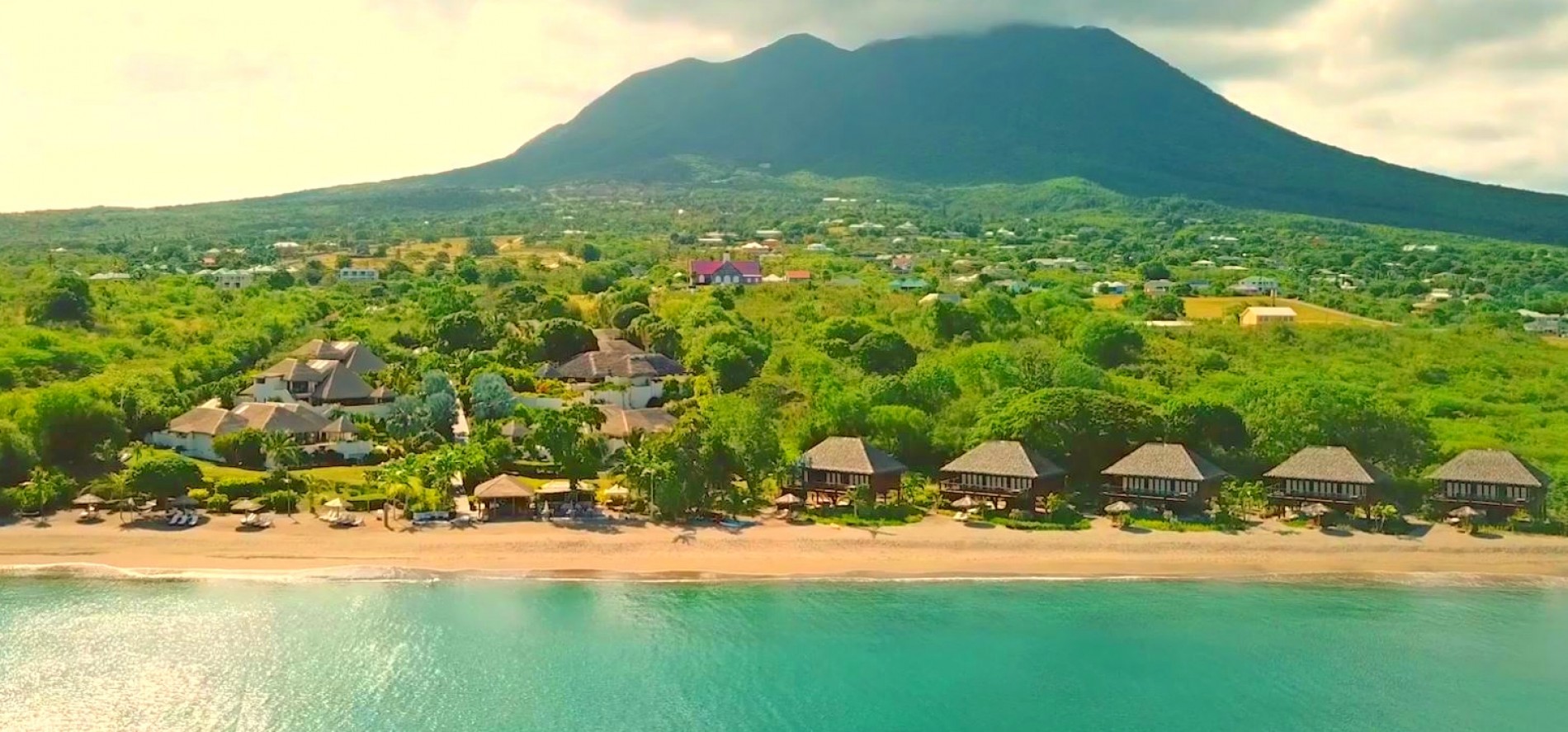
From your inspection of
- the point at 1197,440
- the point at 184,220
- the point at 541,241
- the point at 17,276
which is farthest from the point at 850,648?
the point at 184,220

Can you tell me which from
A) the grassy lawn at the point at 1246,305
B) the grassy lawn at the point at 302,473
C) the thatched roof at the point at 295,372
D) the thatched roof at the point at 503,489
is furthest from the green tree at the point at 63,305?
the grassy lawn at the point at 1246,305

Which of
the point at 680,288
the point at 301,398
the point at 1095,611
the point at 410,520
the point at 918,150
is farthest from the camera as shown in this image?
the point at 918,150

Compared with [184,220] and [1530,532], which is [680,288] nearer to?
[1530,532]

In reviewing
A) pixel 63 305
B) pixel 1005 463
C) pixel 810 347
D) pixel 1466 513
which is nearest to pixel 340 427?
pixel 810 347

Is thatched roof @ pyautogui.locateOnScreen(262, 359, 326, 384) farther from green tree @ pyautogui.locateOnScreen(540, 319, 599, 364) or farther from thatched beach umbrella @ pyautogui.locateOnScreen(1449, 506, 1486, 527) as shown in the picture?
thatched beach umbrella @ pyautogui.locateOnScreen(1449, 506, 1486, 527)

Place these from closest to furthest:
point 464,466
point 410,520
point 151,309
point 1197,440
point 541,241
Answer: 1. point 410,520
2. point 464,466
3. point 1197,440
4. point 151,309
5. point 541,241


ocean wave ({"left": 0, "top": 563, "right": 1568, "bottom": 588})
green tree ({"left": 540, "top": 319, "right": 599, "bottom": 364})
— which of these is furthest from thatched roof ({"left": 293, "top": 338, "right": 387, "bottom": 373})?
ocean wave ({"left": 0, "top": 563, "right": 1568, "bottom": 588})

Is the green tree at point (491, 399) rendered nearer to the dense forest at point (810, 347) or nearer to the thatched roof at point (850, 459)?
the dense forest at point (810, 347)
